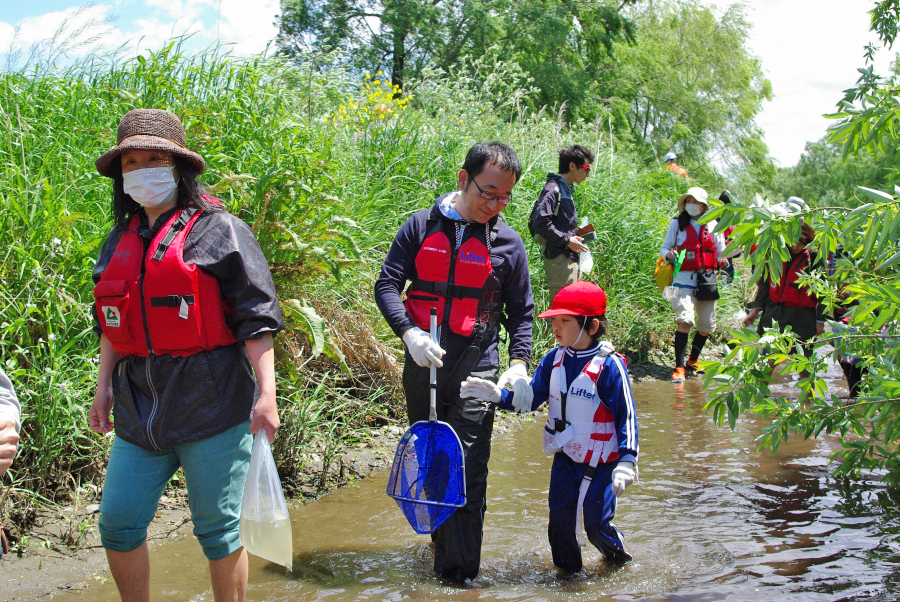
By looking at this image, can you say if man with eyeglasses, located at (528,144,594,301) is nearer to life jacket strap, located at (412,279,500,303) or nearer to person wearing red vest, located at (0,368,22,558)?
life jacket strap, located at (412,279,500,303)

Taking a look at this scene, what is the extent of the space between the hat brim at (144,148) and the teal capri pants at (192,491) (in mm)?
1010

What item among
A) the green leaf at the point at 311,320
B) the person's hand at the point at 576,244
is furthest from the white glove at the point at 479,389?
the person's hand at the point at 576,244

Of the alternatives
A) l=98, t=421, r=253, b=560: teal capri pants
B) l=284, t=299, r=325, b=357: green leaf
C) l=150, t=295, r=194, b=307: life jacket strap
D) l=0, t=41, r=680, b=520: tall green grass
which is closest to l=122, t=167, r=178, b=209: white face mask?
l=150, t=295, r=194, b=307: life jacket strap

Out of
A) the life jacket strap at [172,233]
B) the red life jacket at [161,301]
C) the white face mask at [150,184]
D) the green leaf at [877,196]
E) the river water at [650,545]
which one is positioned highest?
the green leaf at [877,196]

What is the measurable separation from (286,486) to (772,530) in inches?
112

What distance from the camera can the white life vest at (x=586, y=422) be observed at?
361 cm

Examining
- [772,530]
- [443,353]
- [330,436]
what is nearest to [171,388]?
[443,353]

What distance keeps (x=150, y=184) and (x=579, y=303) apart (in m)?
1.95

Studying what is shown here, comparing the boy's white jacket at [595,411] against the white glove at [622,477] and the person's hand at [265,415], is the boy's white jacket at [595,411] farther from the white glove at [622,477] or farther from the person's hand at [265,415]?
the person's hand at [265,415]

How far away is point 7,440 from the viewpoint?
1.94m

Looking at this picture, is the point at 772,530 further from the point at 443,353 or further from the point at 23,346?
the point at 23,346

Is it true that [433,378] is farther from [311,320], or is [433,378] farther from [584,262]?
[584,262]

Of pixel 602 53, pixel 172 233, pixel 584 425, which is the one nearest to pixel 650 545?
pixel 584 425

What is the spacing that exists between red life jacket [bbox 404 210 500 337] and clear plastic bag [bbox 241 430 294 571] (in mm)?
1074
